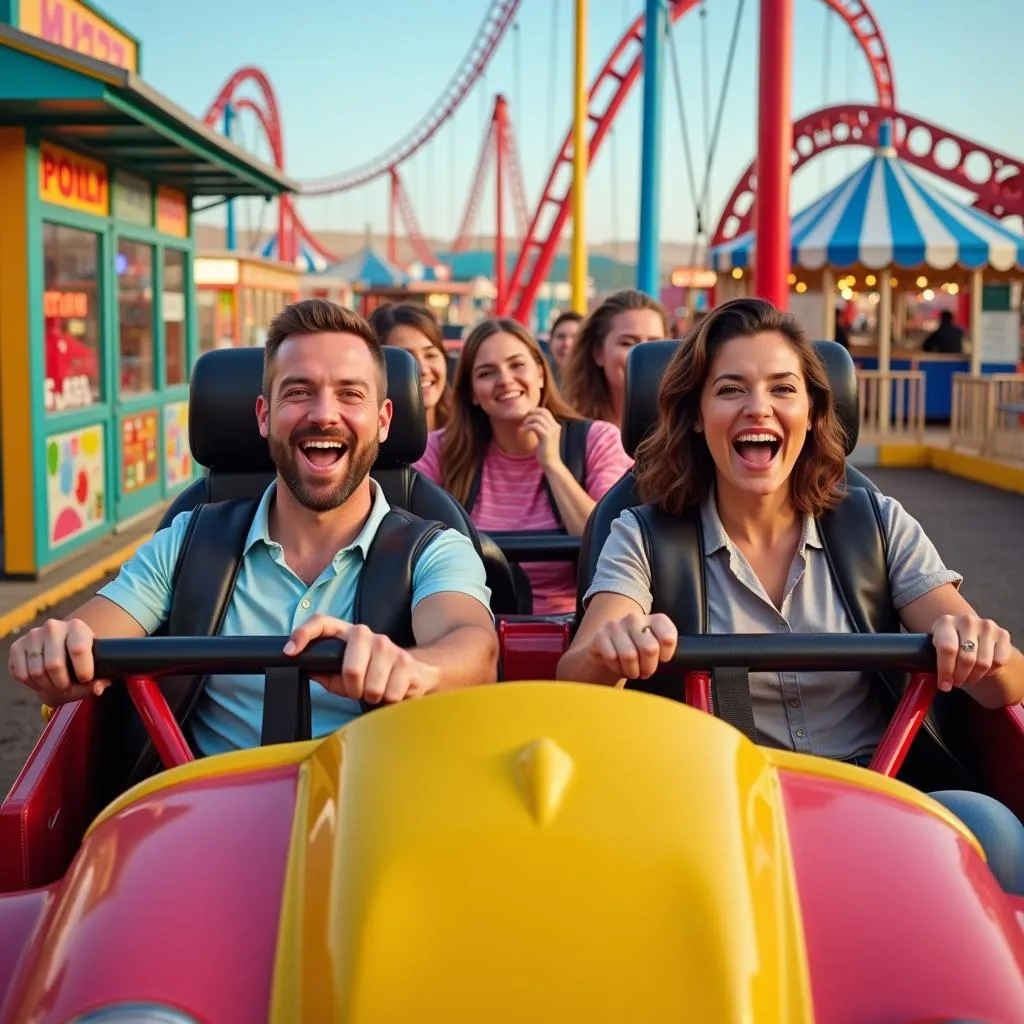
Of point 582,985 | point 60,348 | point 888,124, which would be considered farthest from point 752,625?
point 888,124

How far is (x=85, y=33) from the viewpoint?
30.6ft

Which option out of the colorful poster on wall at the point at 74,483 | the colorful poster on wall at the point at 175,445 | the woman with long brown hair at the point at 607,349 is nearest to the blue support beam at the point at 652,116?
the colorful poster on wall at the point at 175,445

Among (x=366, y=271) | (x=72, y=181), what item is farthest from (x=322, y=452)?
(x=366, y=271)

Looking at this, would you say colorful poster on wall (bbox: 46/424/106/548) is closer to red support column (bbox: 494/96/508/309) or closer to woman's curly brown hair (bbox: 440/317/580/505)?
woman's curly brown hair (bbox: 440/317/580/505)

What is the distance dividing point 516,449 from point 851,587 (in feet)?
6.16

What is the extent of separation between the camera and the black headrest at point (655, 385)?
8.82ft

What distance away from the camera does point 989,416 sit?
13031 millimetres

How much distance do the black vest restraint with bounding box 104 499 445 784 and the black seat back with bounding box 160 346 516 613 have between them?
34 cm

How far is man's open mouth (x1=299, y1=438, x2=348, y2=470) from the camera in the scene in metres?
2.32

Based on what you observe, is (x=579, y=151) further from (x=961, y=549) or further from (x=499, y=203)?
(x=499, y=203)

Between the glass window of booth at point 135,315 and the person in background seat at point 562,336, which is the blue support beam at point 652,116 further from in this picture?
the person in background seat at point 562,336

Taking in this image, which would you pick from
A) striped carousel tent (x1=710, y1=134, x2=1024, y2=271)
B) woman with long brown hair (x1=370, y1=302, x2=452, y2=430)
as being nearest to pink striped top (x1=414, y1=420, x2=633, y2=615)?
woman with long brown hair (x1=370, y1=302, x2=452, y2=430)

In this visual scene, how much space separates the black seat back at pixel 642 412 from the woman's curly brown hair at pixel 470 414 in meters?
1.21

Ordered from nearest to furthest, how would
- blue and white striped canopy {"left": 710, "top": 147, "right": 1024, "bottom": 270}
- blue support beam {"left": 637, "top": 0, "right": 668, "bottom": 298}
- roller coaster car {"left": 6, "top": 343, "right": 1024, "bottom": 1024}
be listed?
roller coaster car {"left": 6, "top": 343, "right": 1024, "bottom": 1024}, blue support beam {"left": 637, "top": 0, "right": 668, "bottom": 298}, blue and white striped canopy {"left": 710, "top": 147, "right": 1024, "bottom": 270}
